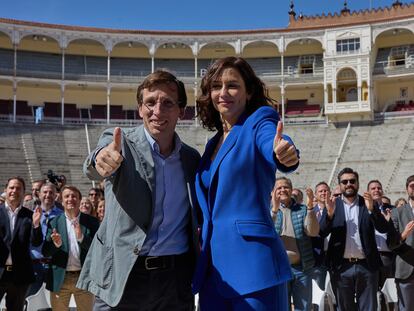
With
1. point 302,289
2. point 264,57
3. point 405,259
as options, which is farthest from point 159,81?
point 264,57

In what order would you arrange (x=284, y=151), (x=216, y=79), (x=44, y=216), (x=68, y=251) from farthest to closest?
(x=44, y=216) < (x=68, y=251) < (x=216, y=79) < (x=284, y=151)

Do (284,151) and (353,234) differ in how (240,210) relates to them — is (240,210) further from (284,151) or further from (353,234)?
(353,234)

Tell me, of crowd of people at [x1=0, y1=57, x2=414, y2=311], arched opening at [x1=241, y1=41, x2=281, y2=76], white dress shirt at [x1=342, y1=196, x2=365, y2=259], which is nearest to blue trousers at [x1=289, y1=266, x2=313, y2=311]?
white dress shirt at [x1=342, y1=196, x2=365, y2=259]

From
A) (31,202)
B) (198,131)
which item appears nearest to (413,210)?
(31,202)

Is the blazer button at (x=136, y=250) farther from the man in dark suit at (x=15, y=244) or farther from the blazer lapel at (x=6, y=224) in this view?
the blazer lapel at (x=6, y=224)

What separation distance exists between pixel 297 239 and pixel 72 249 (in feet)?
9.83

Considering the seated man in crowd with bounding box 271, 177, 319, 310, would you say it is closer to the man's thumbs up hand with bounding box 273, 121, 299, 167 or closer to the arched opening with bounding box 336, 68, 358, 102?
the man's thumbs up hand with bounding box 273, 121, 299, 167

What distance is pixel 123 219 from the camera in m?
3.27

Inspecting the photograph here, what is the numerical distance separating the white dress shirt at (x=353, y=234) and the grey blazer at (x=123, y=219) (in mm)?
4323

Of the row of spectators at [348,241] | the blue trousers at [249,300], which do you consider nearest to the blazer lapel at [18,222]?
the row of spectators at [348,241]

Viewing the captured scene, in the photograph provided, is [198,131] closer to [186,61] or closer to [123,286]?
Answer: [186,61]

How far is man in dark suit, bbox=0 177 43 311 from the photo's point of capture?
7.23m

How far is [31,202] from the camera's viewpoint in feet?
34.6

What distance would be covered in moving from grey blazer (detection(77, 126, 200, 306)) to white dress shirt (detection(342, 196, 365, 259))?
14.2 ft
